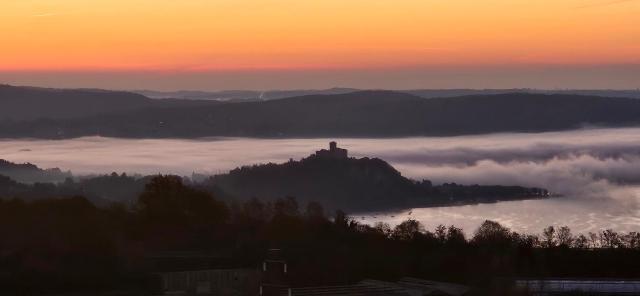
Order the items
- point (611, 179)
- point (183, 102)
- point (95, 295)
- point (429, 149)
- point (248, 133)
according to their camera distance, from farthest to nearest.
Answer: point (183, 102) → point (248, 133) → point (429, 149) → point (611, 179) → point (95, 295)

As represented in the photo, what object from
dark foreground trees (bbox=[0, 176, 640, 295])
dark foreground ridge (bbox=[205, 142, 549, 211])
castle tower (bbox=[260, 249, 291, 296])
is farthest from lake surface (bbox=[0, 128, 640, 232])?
castle tower (bbox=[260, 249, 291, 296])

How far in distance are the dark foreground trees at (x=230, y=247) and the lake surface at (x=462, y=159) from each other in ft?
98.7

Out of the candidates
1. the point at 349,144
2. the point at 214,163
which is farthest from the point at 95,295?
the point at 349,144

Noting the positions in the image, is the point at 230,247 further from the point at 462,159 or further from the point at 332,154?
the point at 462,159

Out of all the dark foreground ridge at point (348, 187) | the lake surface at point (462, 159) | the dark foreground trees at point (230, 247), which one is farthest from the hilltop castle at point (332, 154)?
the dark foreground trees at point (230, 247)

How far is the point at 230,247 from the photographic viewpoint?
91.7 feet

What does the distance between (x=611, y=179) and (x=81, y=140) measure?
161 ft

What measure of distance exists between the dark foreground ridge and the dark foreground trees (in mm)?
35664

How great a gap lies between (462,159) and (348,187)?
31266mm

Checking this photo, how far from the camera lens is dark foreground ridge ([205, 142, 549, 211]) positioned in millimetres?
71375

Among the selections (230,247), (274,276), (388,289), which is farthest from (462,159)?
(388,289)

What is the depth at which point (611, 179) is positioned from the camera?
302ft

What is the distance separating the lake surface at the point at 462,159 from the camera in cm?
7081

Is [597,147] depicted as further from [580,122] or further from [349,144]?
[349,144]
